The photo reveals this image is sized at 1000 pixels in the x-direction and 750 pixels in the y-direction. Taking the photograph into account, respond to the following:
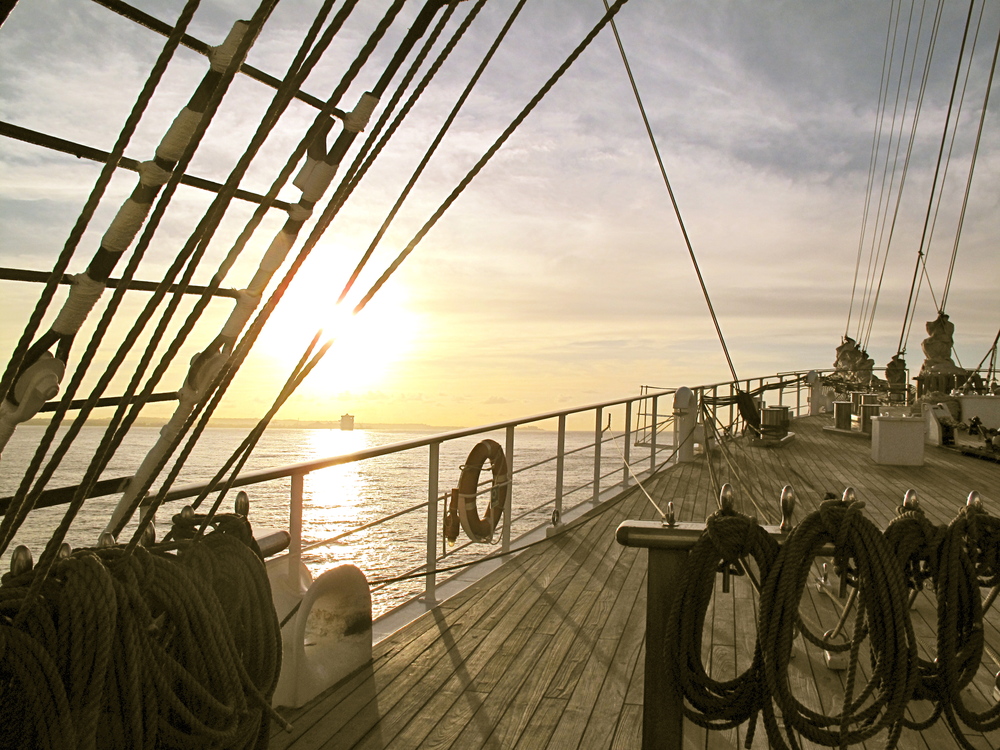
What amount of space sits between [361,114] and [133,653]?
123 cm

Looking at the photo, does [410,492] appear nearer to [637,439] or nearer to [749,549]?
[637,439]

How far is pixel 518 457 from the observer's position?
77.1 ft

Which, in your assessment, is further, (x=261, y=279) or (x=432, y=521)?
(x=432, y=521)

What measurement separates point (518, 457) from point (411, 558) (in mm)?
15281

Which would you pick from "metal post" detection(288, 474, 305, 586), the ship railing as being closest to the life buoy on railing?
the ship railing

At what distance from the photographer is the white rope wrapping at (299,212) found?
1.75 m

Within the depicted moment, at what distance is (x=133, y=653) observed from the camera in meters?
1.27

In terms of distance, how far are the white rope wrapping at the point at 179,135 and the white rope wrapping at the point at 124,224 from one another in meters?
0.11

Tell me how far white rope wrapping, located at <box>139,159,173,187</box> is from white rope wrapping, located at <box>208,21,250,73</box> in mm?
230

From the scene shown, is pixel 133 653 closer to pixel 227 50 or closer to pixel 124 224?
pixel 124 224

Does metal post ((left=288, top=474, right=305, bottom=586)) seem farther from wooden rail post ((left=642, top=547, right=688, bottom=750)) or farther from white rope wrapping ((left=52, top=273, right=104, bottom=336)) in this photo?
wooden rail post ((left=642, top=547, right=688, bottom=750))

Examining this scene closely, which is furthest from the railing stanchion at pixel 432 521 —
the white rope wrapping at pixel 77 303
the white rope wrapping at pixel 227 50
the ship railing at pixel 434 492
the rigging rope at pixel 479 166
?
the white rope wrapping at pixel 227 50

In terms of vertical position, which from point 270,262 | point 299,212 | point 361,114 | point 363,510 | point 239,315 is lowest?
point 363,510

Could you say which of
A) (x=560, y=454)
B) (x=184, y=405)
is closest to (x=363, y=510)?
(x=560, y=454)
